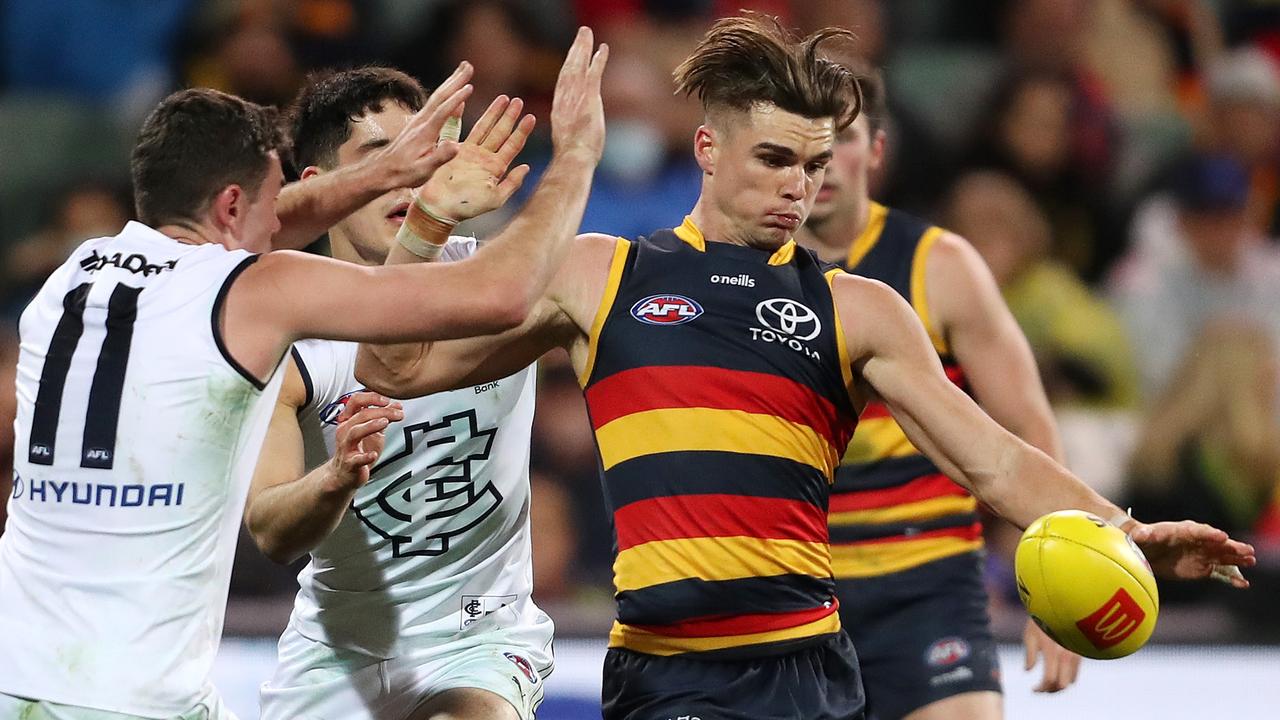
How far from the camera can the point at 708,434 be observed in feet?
12.9

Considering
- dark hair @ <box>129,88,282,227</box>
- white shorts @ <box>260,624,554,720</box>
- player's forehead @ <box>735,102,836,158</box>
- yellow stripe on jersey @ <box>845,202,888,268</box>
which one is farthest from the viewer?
yellow stripe on jersey @ <box>845,202,888,268</box>

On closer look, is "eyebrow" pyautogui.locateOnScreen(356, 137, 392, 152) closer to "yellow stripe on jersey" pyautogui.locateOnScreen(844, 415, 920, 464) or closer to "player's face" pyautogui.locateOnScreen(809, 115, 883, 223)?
"player's face" pyautogui.locateOnScreen(809, 115, 883, 223)

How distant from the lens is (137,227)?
373 centimetres

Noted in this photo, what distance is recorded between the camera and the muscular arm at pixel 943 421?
387 centimetres

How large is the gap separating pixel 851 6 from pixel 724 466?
6220 mm

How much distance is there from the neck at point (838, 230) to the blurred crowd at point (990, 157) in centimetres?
267

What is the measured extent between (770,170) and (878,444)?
1.44m

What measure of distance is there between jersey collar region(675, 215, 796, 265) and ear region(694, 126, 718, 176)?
14cm

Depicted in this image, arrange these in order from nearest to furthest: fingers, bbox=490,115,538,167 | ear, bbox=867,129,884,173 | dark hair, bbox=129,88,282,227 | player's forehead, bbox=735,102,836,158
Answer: dark hair, bbox=129,88,282,227 → fingers, bbox=490,115,538,167 → player's forehead, bbox=735,102,836,158 → ear, bbox=867,129,884,173

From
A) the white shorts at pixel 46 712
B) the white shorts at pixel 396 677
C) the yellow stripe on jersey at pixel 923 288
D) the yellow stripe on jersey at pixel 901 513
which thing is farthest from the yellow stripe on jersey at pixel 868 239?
the white shorts at pixel 46 712

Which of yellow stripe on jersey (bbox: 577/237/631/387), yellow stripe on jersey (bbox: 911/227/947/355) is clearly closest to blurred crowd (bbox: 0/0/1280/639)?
yellow stripe on jersey (bbox: 911/227/947/355)

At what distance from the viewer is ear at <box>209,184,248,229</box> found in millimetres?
3775

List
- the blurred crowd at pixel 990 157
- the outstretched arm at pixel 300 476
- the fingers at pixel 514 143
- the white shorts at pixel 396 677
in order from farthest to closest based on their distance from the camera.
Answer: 1. the blurred crowd at pixel 990 157
2. the white shorts at pixel 396 677
3. the fingers at pixel 514 143
4. the outstretched arm at pixel 300 476

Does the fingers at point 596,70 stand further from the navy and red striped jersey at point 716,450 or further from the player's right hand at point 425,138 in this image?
the navy and red striped jersey at point 716,450
